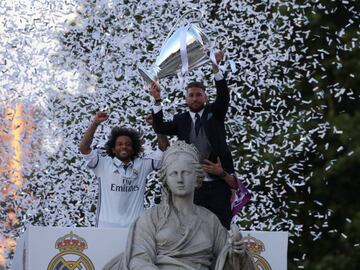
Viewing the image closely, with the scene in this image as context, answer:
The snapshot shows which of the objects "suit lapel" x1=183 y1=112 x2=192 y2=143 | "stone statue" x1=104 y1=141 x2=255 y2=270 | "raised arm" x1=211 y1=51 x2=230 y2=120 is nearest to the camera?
"stone statue" x1=104 y1=141 x2=255 y2=270

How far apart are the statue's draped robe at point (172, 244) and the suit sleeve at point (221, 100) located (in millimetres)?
1023

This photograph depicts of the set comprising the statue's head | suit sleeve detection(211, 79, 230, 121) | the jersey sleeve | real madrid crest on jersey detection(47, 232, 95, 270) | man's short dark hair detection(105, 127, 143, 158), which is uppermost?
suit sleeve detection(211, 79, 230, 121)

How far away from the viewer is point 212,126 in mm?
15422

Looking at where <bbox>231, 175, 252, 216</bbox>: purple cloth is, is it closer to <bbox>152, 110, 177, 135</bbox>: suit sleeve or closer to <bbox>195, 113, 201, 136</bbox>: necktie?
<bbox>195, 113, 201, 136</bbox>: necktie

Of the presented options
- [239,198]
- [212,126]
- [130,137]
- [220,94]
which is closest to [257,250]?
[239,198]

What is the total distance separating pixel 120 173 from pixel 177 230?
1.36 meters

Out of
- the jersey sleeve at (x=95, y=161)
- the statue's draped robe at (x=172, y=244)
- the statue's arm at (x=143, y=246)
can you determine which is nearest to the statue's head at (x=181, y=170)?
the statue's draped robe at (x=172, y=244)

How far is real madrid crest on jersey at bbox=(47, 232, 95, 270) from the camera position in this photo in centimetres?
1533

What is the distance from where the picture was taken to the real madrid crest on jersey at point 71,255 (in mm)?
15328

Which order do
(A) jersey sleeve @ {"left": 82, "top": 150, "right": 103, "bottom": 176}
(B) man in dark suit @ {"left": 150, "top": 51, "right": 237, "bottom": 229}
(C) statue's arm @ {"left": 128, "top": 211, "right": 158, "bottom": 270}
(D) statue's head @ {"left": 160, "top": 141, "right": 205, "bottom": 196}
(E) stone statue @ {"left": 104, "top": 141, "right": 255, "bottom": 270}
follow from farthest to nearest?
(A) jersey sleeve @ {"left": 82, "top": 150, "right": 103, "bottom": 176} < (B) man in dark suit @ {"left": 150, "top": 51, "right": 237, "bottom": 229} < (D) statue's head @ {"left": 160, "top": 141, "right": 205, "bottom": 196} < (E) stone statue @ {"left": 104, "top": 141, "right": 255, "bottom": 270} < (C) statue's arm @ {"left": 128, "top": 211, "right": 158, "bottom": 270}

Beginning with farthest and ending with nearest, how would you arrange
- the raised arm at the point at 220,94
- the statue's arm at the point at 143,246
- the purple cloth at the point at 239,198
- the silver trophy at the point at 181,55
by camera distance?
the purple cloth at the point at 239,198, the silver trophy at the point at 181,55, the raised arm at the point at 220,94, the statue's arm at the point at 143,246

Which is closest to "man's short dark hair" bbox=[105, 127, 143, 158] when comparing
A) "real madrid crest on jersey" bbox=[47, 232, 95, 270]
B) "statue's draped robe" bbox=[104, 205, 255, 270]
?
"real madrid crest on jersey" bbox=[47, 232, 95, 270]

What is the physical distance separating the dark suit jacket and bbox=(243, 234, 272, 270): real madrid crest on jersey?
0.67 m

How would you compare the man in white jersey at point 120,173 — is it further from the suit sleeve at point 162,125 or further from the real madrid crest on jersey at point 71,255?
the real madrid crest on jersey at point 71,255
